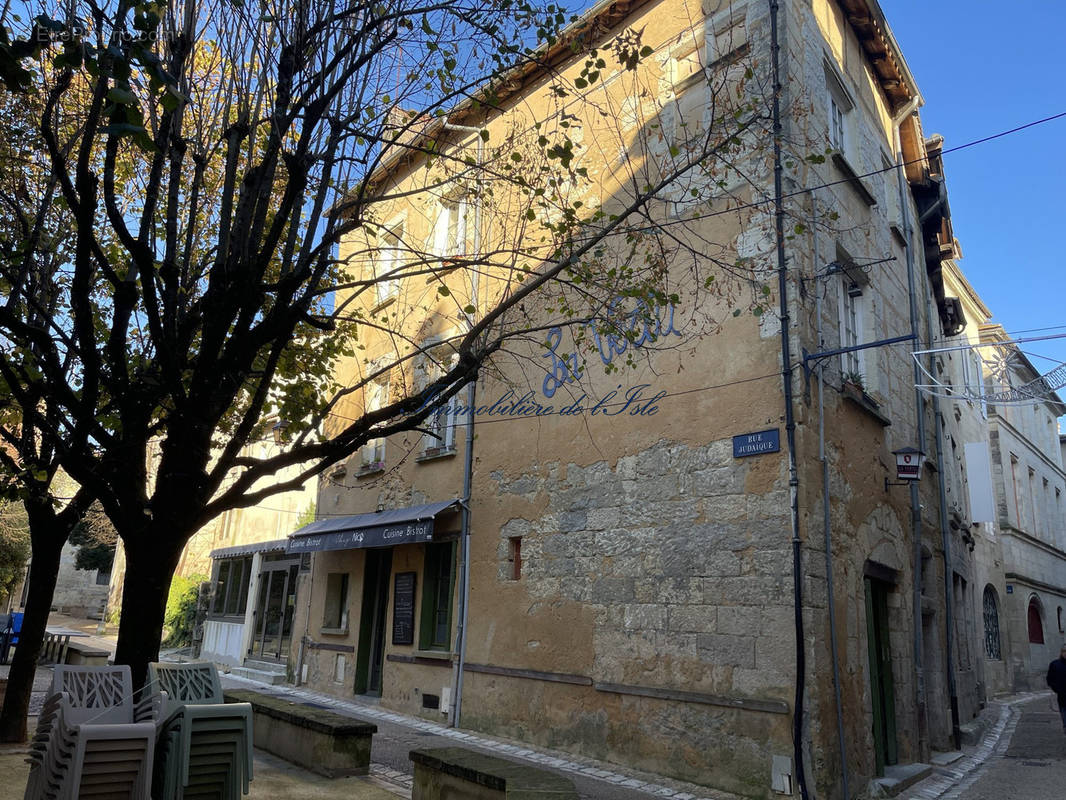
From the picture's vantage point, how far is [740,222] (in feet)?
26.8

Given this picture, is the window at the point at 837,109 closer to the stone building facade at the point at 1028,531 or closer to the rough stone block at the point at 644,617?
the rough stone block at the point at 644,617

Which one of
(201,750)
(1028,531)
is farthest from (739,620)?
(1028,531)

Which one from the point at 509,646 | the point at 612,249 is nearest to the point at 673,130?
the point at 612,249

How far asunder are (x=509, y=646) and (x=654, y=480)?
2804 mm

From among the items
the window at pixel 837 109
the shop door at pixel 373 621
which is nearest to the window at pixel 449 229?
the shop door at pixel 373 621

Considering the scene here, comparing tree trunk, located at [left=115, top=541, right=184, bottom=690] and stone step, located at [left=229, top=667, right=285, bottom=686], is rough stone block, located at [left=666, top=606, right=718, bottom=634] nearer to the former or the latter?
tree trunk, located at [left=115, top=541, right=184, bottom=690]

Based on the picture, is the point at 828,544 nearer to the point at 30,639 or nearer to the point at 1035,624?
the point at 30,639

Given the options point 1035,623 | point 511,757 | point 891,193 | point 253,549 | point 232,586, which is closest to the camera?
point 511,757

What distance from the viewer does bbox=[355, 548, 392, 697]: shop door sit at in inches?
478

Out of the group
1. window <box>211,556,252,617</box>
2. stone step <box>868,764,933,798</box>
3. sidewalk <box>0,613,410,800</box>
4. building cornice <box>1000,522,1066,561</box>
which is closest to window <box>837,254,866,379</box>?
stone step <box>868,764,933,798</box>

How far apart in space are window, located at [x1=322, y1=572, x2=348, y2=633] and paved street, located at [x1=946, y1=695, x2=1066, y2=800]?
353 inches

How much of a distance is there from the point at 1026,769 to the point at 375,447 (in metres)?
9.82

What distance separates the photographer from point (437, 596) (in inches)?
436

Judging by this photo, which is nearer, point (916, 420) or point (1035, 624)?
point (916, 420)
